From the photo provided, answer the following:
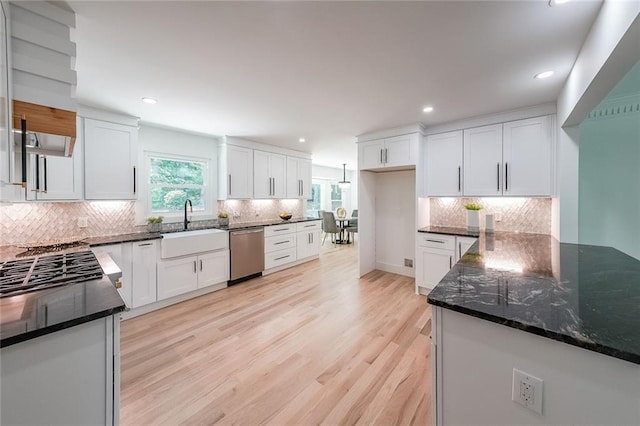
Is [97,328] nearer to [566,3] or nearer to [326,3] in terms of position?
[326,3]

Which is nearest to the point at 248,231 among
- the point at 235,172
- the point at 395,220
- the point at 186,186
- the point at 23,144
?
the point at 235,172

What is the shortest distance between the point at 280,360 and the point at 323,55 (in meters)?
2.51

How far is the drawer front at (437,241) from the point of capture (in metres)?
3.38

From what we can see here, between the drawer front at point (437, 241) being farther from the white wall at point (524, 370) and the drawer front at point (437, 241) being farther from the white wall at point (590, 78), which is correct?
the white wall at point (524, 370)

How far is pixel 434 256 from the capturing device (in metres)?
3.57

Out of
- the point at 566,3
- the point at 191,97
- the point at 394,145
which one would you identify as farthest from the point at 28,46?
the point at 394,145

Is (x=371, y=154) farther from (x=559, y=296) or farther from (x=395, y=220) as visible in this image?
(x=559, y=296)

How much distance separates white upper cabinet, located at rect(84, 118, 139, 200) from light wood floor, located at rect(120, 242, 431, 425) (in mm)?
1576

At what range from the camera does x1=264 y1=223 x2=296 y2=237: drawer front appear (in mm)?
4691

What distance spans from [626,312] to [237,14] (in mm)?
2318

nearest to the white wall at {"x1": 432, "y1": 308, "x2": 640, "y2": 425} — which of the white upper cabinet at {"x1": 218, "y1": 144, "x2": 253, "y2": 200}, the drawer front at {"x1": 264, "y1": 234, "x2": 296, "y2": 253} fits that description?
the drawer front at {"x1": 264, "y1": 234, "x2": 296, "y2": 253}

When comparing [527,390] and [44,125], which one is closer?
[527,390]

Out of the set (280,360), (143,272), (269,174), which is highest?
(269,174)

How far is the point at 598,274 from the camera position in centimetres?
143
